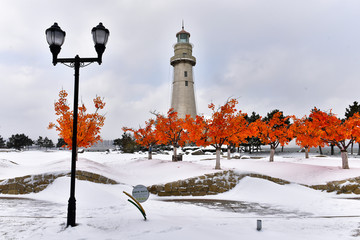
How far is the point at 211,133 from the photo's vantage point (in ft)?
64.4

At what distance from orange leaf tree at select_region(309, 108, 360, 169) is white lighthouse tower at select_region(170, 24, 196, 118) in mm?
26929

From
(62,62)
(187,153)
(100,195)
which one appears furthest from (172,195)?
(187,153)

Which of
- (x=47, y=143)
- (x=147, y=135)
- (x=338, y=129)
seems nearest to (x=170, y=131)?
(x=147, y=135)

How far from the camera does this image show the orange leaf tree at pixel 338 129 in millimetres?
17812

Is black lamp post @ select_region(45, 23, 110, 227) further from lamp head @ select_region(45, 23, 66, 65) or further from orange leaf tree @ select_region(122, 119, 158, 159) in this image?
orange leaf tree @ select_region(122, 119, 158, 159)

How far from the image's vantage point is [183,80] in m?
45.7

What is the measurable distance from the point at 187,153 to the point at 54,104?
23724 mm

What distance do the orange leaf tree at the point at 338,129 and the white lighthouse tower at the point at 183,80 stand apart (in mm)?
26929

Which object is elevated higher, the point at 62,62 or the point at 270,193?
Answer: the point at 62,62

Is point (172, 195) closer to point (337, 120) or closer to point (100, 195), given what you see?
point (100, 195)

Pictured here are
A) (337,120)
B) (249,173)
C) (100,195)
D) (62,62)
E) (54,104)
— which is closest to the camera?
(62,62)

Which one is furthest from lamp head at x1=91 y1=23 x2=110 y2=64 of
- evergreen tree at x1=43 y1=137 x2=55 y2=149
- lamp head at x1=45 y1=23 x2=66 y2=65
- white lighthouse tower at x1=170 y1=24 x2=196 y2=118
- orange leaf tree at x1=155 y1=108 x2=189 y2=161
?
evergreen tree at x1=43 y1=137 x2=55 y2=149

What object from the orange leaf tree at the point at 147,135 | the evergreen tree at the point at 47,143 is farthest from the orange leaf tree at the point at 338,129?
the evergreen tree at the point at 47,143

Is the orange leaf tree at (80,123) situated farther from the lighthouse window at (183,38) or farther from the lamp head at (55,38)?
the lighthouse window at (183,38)
